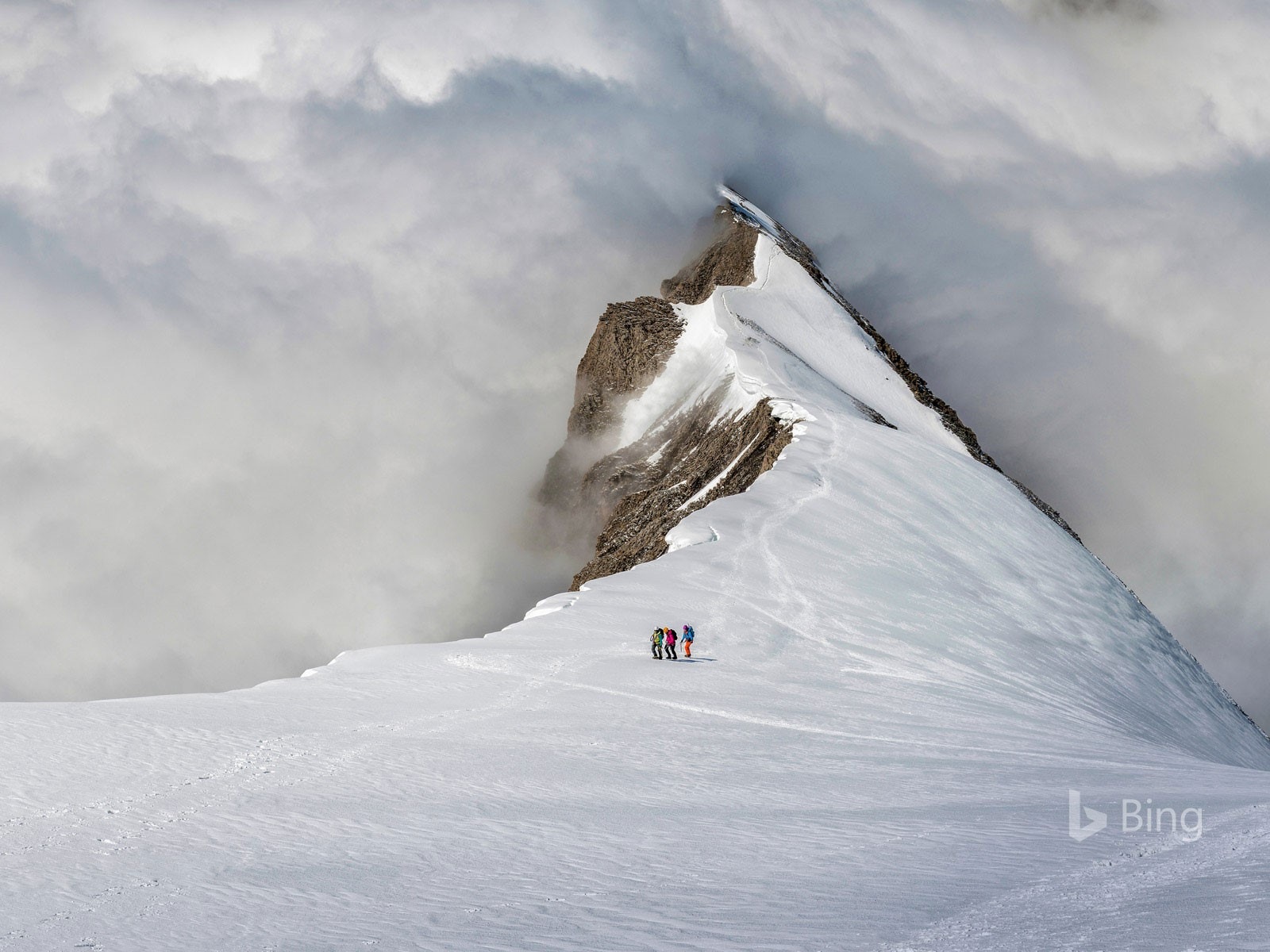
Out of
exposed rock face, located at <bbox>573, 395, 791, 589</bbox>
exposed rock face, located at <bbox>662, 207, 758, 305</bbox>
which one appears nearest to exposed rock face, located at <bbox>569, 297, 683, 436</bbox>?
exposed rock face, located at <bbox>662, 207, 758, 305</bbox>

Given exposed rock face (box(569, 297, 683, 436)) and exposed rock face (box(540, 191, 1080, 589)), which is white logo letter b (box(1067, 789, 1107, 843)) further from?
exposed rock face (box(569, 297, 683, 436))

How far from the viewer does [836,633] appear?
23.9 m

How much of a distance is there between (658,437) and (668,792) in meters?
48.1

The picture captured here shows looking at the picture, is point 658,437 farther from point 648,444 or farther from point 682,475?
point 682,475

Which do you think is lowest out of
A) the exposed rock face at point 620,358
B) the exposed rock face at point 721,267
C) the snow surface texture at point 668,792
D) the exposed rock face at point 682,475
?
the snow surface texture at point 668,792

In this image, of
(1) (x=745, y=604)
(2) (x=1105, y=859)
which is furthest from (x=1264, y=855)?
(1) (x=745, y=604)

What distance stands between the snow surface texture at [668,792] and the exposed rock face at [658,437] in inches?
577

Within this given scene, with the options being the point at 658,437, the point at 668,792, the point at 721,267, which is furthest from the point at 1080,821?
the point at 721,267

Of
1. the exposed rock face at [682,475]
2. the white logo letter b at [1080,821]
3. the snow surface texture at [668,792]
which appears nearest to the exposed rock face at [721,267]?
the exposed rock face at [682,475]

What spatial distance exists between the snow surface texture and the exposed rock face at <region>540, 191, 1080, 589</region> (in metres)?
14.7

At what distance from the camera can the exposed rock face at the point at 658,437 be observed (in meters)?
44.1

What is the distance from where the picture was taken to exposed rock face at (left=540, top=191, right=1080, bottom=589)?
4412cm

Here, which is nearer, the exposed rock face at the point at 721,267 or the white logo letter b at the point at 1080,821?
the white logo letter b at the point at 1080,821

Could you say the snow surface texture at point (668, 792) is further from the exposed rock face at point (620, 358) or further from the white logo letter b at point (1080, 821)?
the exposed rock face at point (620, 358)
